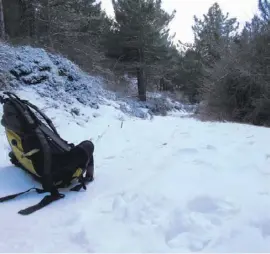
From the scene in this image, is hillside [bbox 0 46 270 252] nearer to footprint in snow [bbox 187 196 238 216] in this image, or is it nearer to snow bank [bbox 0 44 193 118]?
footprint in snow [bbox 187 196 238 216]

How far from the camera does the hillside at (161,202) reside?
194cm

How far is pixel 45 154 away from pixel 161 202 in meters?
1.15

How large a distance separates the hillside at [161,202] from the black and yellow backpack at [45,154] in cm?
16

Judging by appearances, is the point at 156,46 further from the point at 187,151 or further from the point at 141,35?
the point at 187,151

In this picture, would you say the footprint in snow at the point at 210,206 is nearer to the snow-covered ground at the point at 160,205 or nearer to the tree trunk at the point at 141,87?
the snow-covered ground at the point at 160,205

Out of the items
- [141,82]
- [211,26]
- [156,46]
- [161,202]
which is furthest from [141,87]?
[161,202]

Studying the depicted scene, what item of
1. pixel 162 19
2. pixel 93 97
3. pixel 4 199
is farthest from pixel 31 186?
pixel 162 19

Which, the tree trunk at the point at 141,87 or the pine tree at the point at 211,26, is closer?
the tree trunk at the point at 141,87

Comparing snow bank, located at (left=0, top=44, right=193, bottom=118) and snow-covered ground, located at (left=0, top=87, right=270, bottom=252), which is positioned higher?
snow bank, located at (left=0, top=44, right=193, bottom=118)

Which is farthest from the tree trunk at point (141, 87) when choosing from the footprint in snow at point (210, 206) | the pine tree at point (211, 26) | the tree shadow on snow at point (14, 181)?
the footprint in snow at point (210, 206)

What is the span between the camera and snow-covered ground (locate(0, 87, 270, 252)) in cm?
193

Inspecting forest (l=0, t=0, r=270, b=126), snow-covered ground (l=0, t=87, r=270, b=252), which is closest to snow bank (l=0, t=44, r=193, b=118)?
forest (l=0, t=0, r=270, b=126)

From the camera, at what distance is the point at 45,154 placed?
2883 millimetres

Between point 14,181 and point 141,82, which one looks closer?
point 14,181
